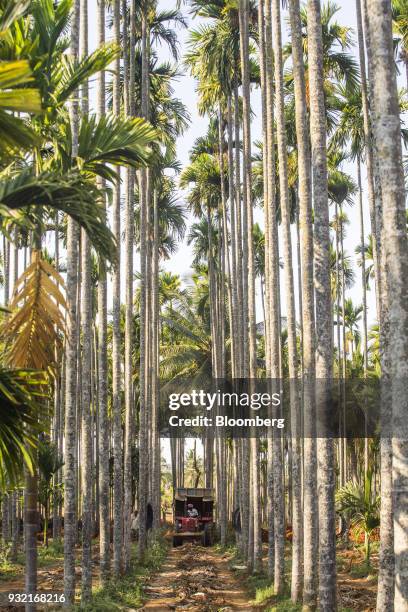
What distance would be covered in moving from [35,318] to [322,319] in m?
5.13

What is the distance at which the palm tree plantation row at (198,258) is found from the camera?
7152mm

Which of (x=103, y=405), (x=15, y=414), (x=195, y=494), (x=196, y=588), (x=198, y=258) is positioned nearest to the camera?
(x=15, y=414)

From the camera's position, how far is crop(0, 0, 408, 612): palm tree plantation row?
282 inches

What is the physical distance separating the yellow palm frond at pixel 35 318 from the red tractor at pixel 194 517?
79.4 feet

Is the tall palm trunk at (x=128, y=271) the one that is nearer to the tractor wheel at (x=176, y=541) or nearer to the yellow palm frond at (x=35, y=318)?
the tractor wheel at (x=176, y=541)

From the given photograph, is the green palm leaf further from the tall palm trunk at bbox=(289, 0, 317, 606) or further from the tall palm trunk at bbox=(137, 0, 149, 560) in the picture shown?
the tall palm trunk at bbox=(137, 0, 149, 560)

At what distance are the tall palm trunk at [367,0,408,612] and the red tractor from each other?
25001mm

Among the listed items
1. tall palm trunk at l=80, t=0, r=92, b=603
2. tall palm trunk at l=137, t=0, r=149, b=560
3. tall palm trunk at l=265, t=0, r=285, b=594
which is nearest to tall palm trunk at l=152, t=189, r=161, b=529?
tall palm trunk at l=137, t=0, r=149, b=560

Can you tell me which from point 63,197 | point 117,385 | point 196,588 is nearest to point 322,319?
point 63,197

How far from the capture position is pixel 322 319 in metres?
12.0

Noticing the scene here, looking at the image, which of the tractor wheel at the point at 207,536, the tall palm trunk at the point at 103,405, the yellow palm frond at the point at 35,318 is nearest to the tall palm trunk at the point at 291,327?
the tall palm trunk at the point at 103,405

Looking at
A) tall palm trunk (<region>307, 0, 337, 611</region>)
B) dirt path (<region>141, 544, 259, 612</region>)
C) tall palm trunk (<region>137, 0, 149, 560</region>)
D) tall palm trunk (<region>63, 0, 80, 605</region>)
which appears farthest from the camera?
tall palm trunk (<region>137, 0, 149, 560</region>)

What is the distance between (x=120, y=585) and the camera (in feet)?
59.0

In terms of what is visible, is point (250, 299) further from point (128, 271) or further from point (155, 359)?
point (155, 359)
